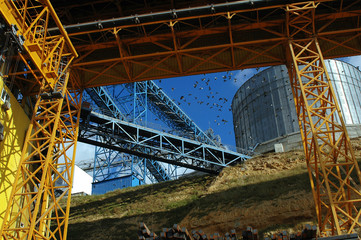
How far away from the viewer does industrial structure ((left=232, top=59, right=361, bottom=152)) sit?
111 ft

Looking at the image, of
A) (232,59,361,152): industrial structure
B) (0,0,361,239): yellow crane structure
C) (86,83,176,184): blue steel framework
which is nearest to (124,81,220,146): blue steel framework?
(86,83,176,184): blue steel framework

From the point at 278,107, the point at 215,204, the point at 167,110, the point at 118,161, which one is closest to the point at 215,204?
the point at 215,204

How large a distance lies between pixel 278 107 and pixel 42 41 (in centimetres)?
2403

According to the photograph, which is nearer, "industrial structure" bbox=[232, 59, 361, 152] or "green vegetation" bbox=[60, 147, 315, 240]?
"green vegetation" bbox=[60, 147, 315, 240]

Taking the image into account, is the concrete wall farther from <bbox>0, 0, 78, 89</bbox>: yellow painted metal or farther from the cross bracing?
<bbox>0, 0, 78, 89</bbox>: yellow painted metal

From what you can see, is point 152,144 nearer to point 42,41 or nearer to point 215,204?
point 215,204

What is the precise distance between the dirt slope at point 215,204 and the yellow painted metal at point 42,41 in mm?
9577

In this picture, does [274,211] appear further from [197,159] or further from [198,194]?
[197,159]

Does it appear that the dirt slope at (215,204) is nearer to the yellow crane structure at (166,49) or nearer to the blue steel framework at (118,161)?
the yellow crane structure at (166,49)

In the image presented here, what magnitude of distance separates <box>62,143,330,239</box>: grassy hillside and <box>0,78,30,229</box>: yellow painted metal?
6560mm

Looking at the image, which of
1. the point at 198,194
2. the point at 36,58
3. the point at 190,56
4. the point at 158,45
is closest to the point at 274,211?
Answer: the point at 198,194

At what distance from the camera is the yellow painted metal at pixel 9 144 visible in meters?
16.0

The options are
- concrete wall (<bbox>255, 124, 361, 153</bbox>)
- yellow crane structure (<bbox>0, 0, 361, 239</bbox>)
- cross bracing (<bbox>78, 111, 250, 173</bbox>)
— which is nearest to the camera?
yellow crane structure (<bbox>0, 0, 361, 239</bbox>)

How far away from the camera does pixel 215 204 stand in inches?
888
